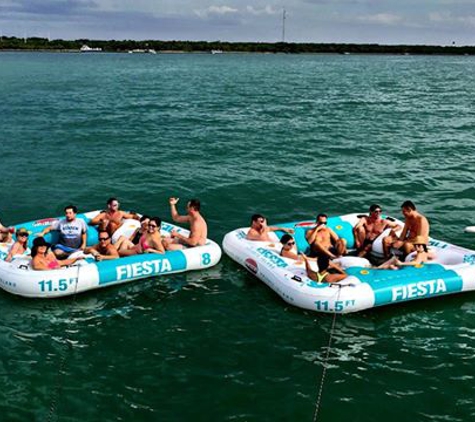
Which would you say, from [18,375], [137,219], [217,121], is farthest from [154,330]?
[217,121]

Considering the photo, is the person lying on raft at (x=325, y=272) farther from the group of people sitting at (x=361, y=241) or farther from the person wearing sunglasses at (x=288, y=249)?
the person wearing sunglasses at (x=288, y=249)

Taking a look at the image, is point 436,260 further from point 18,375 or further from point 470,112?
point 470,112

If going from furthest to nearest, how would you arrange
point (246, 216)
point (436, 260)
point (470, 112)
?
point (470, 112) → point (246, 216) → point (436, 260)

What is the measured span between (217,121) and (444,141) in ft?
34.7

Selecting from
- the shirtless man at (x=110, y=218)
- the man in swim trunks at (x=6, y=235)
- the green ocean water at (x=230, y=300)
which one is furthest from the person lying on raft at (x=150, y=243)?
the man in swim trunks at (x=6, y=235)

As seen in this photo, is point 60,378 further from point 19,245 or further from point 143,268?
point 19,245

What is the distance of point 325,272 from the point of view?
373 inches

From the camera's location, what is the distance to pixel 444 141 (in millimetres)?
23875

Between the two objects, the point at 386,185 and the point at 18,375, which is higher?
the point at 386,185

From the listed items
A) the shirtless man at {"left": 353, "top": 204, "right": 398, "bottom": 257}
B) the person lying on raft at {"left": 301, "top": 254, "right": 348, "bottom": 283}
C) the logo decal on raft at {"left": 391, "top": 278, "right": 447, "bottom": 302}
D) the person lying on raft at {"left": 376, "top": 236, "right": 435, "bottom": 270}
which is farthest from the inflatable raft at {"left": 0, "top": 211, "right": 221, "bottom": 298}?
the logo decal on raft at {"left": 391, "top": 278, "right": 447, "bottom": 302}

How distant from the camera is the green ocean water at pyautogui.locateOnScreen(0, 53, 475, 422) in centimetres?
727

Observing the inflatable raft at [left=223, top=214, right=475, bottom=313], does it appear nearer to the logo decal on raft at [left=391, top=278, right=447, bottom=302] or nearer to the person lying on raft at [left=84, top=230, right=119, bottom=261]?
the logo decal on raft at [left=391, top=278, right=447, bottom=302]

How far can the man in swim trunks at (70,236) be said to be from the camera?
10680 mm

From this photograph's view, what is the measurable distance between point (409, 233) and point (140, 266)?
15.5 feet
